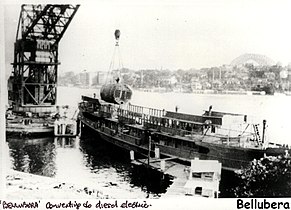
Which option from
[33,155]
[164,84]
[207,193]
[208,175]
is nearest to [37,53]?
[33,155]

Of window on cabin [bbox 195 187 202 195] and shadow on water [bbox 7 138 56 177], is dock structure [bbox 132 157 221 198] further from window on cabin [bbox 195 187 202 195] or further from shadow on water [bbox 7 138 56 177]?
shadow on water [bbox 7 138 56 177]

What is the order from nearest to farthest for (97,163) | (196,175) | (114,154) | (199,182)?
(199,182) → (196,175) → (97,163) → (114,154)

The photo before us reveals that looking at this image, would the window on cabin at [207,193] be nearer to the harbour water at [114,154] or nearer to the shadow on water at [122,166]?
the harbour water at [114,154]

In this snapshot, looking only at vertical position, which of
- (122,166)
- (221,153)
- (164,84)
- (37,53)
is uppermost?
(37,53)

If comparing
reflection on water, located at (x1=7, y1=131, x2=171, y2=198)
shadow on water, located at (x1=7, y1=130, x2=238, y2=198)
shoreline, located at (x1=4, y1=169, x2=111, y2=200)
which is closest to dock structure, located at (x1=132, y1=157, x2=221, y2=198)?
shadow on water, located at (x1=7, y1=130, x2=238, y2=198)

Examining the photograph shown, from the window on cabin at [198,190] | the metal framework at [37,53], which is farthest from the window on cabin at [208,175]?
the metal framework at [37,53]

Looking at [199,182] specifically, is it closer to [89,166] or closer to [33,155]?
[89,166]

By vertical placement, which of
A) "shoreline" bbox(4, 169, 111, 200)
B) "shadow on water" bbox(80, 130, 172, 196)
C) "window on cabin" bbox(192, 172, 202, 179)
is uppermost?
"window on cabin" bbox(192, 172, 202, 179)
